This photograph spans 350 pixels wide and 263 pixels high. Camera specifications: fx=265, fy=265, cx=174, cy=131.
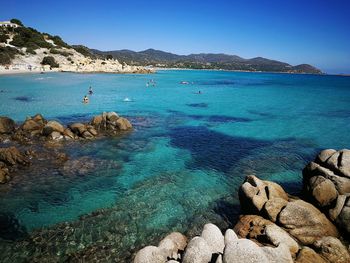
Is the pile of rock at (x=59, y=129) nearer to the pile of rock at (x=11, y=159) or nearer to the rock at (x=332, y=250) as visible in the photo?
the pile of rock at (x=11, y=159)

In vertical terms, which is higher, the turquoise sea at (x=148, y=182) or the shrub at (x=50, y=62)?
the shrub at (x=50, y=62)

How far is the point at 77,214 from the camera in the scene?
13.5 meters

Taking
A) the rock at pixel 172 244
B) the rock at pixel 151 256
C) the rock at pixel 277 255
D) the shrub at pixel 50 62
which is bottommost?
the rock at pixel 172 244

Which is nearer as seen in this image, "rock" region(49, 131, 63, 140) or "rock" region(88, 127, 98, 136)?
"rock" region(49, 131, 63, 140)

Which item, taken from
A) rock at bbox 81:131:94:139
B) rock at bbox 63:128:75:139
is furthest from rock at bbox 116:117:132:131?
rock at bbox 63:128:75:139

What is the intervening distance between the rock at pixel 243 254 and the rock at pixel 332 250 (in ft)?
15.3

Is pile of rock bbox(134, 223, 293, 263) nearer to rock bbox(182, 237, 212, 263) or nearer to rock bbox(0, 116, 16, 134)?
rock bbox(182, 237, 212, 263)

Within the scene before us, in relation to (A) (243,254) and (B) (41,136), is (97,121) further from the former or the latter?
(A) (243,254)

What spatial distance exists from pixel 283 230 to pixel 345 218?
10.7 ft

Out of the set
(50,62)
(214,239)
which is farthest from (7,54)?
(214,239)

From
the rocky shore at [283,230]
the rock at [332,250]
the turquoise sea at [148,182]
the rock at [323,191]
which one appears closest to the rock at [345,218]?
the rocky shore at [283,230]

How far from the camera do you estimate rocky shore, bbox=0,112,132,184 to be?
18531mm

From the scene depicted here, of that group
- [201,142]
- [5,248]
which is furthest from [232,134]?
[5,248]

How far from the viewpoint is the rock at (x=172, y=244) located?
368 inches
